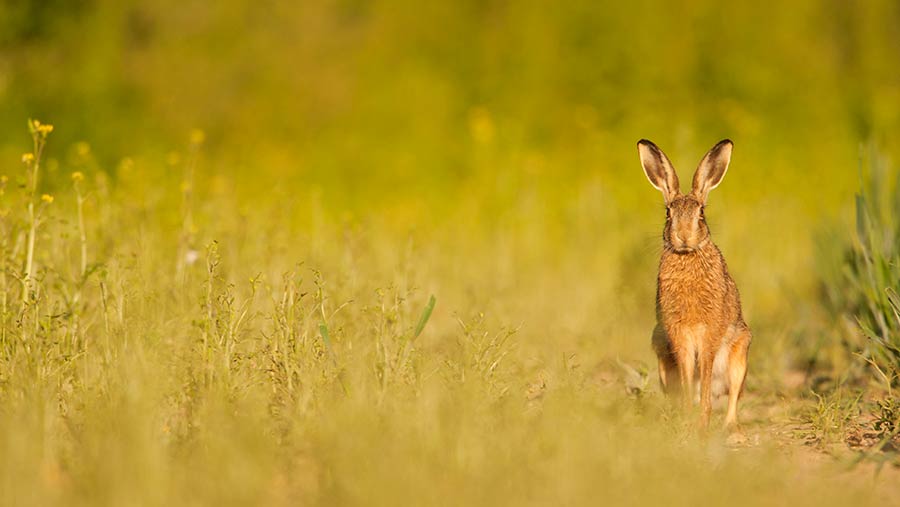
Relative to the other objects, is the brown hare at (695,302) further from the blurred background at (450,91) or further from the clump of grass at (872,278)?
the blurred background at (450,91)

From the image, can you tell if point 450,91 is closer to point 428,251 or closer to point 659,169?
point 428,251

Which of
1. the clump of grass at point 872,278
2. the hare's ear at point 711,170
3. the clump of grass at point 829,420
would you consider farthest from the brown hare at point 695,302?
the clump of grass at point 872,278

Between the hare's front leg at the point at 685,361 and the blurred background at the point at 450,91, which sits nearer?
the hare's front leg at the point at 685,361

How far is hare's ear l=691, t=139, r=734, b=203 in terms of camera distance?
5648 mm

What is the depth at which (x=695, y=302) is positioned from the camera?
5.55m

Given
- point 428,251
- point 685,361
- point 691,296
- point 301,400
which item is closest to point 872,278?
point 691,296

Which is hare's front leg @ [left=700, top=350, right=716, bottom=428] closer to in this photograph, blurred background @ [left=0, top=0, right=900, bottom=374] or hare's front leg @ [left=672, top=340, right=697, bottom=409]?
hare's front leg @ [left=672, top=340, right=697, bottom=409]

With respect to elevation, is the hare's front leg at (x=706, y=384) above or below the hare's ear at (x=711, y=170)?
below

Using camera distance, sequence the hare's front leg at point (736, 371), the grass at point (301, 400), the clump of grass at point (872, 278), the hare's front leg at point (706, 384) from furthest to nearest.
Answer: the clump of grass at point (872, 278), the hare's front leg at point (736, 371), the hare's front leg at point (706, 384), the grass at point (301, 400)

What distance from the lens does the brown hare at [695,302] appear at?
5.50 m

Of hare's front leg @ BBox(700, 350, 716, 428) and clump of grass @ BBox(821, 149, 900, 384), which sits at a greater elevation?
clump of grass @ BBox(821, 149, 900, 384)

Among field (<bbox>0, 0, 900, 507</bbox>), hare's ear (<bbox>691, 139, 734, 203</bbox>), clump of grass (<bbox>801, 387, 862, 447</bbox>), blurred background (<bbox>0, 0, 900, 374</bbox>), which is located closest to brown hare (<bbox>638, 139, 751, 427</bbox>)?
hare's ear (<bbox>691, 139, 734, 203</bbox>)

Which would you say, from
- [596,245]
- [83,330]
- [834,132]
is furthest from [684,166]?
[83,330]

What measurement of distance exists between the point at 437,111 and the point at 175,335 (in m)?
9.03
